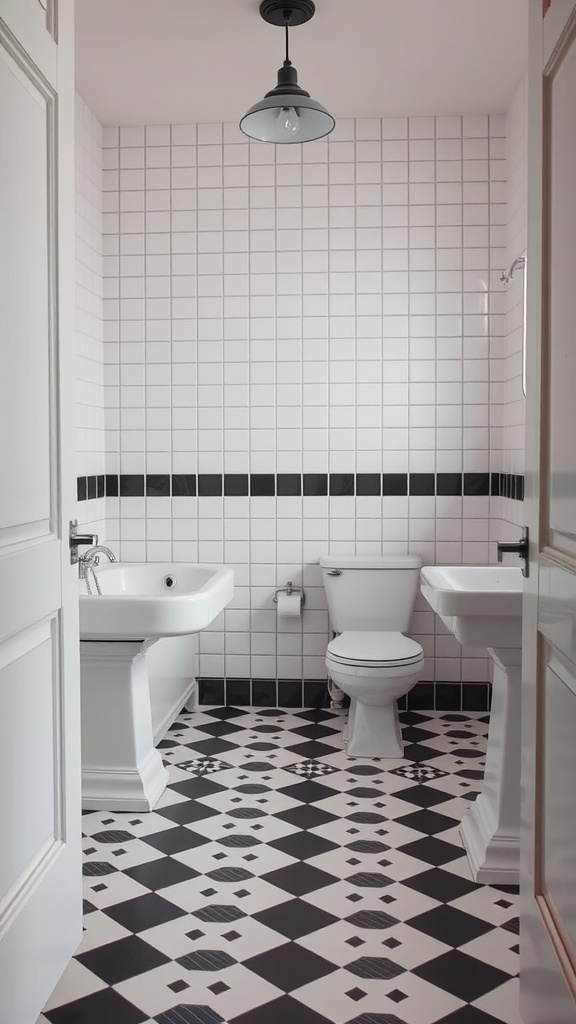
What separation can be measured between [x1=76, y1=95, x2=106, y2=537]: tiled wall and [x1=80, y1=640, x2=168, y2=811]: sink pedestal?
3.04 ft

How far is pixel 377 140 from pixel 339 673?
7.82ft

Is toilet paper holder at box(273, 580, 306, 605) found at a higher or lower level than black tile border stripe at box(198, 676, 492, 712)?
higher

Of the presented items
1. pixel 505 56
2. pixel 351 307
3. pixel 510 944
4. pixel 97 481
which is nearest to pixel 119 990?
pixel 510 944

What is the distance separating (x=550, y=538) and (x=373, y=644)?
213 centimetres

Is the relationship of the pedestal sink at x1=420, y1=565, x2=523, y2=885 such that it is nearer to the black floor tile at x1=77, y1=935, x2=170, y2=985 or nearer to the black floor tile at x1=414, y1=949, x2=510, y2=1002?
the black floor tile at x1=414, y1=949, x2=510, y2=1002

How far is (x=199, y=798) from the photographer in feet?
10.5

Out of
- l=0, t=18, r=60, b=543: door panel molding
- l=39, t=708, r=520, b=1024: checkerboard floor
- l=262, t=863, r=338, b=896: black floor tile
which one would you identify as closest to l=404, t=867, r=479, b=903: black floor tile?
l=39, t=708, r=520, b=1024: checkerboard floor

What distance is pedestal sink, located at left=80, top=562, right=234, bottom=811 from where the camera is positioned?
293 cm

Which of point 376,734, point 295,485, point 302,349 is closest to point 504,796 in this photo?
point 376,734

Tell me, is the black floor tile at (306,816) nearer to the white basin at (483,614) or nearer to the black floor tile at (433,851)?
the black floor tile at (433,851)

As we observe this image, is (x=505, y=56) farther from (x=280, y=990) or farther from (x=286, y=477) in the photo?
(x=280, y=990)

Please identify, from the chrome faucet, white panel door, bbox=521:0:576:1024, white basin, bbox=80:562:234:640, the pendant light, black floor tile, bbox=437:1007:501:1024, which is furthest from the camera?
the pendant light

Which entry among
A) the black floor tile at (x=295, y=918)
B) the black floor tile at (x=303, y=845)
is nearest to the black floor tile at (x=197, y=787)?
the black floor tile at (x=303, y=845)

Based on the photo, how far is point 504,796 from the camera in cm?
261
